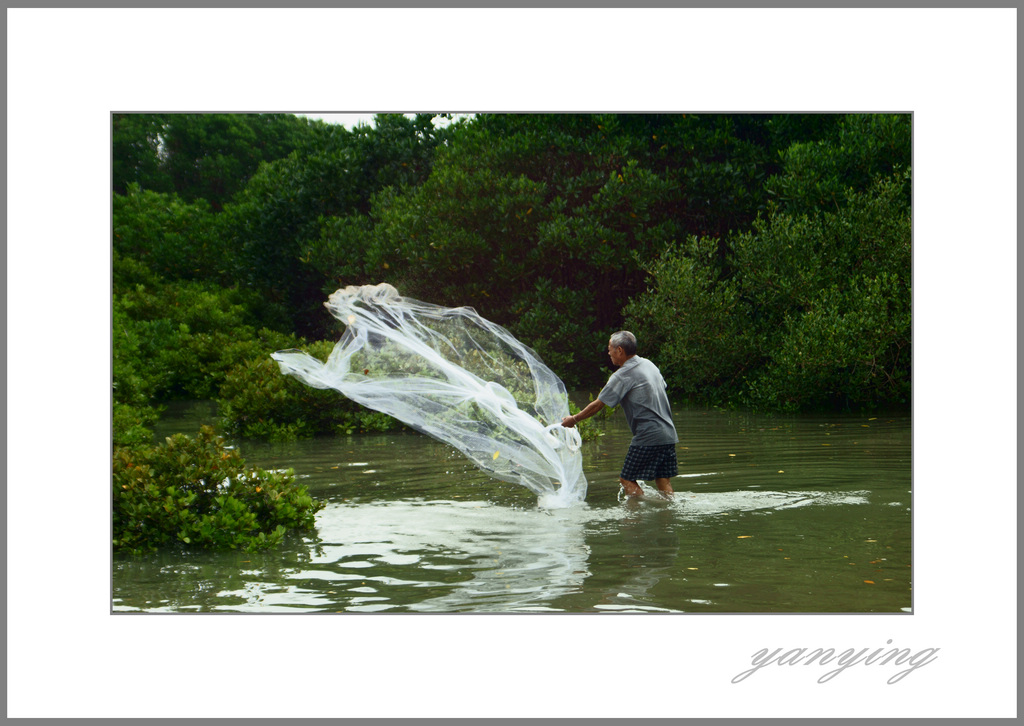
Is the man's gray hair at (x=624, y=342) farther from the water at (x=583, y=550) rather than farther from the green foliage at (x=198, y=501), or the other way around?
the green foliage at (x=198, y=501)

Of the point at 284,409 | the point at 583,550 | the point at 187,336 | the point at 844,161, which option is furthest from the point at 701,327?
the point at 583,550

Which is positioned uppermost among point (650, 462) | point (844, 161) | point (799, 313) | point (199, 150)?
point (199, 150)

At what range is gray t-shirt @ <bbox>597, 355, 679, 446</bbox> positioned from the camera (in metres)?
9.41

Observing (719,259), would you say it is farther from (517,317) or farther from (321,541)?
(321,541)

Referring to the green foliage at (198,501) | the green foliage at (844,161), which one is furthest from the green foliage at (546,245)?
the green foliage at (198,501)

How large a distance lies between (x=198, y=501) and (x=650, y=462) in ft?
14.1

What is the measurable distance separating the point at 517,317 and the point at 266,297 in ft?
33.2

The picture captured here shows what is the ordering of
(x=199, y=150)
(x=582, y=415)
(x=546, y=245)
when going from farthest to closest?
(x=199, y=150) < (x=546, y=245) < (x=582, y=415)

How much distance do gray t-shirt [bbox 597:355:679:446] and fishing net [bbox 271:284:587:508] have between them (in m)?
0.60

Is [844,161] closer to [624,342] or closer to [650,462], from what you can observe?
[624,342]

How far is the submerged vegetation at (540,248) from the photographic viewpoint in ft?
60.8

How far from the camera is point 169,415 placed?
71.1 ft

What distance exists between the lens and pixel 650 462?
957 cm

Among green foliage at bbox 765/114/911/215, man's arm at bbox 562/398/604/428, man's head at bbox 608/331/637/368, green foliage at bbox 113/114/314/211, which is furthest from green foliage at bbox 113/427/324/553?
green foliage at bbox 113/114/314/211
